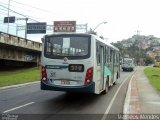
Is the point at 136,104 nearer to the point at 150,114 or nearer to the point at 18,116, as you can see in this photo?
the point at 150,114

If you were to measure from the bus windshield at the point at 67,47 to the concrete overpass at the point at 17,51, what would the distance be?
22426 millimetres

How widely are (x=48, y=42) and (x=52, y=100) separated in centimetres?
256

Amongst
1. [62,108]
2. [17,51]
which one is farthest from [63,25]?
[62,108]

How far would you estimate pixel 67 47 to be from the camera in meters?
14.0

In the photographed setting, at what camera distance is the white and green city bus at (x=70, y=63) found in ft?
44.8

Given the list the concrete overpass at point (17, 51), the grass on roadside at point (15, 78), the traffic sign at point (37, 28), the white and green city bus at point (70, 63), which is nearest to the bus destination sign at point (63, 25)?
the traffic sign at point (37, 28)

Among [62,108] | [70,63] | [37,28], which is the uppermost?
[37,28]

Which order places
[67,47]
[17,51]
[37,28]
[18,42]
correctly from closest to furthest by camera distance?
[67,47] < [18,42] < [17,51] < [37,28]

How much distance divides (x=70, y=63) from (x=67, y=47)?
28.5 inches

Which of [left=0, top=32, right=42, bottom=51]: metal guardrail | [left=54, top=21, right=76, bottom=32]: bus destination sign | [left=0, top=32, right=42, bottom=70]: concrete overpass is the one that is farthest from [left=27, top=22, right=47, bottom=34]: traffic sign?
[left=0, top=32, right=42, bottom=51]: metal guardrail

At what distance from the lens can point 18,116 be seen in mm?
10672

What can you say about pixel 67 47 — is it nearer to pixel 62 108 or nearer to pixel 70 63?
pixel 70 63

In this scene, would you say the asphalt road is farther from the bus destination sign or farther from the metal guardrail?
the bus destination sign

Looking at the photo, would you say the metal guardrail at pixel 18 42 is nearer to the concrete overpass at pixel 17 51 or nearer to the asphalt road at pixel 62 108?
the concrete overpass at pixel 17 51
